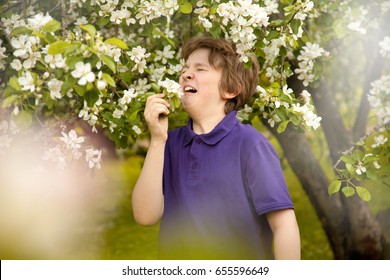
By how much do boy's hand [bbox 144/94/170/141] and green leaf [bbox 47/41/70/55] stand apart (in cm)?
51

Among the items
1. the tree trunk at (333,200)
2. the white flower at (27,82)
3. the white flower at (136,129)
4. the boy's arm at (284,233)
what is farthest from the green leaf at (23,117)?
the tree trunk at (333,200)

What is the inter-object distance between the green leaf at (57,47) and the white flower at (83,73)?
0.09m

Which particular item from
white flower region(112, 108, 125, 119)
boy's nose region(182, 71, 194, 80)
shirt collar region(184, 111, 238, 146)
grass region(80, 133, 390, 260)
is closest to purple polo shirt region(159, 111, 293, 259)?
shirt collar region(184, 111, 238, 146)

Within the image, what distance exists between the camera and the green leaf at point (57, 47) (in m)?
1.96

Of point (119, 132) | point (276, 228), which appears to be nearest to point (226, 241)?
point (276, 228)

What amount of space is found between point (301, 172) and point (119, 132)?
180cm

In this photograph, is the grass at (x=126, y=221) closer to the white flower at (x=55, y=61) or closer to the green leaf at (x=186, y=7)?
the green leaf at (x=186, y=7)

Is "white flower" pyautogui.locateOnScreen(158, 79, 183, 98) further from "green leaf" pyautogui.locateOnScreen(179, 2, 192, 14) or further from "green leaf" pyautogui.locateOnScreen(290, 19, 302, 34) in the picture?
"green leaf" pyautogui.locateOnScreen(290, 19, 302, 34)

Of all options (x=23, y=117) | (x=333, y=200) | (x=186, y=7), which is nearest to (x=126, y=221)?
(x=333, y=200)

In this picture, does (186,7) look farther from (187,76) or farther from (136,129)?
(136,129)

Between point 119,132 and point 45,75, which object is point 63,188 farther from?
point 45,75

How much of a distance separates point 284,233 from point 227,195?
0.89 ft

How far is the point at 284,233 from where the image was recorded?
2395mm

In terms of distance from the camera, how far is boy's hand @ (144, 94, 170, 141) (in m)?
2.37
